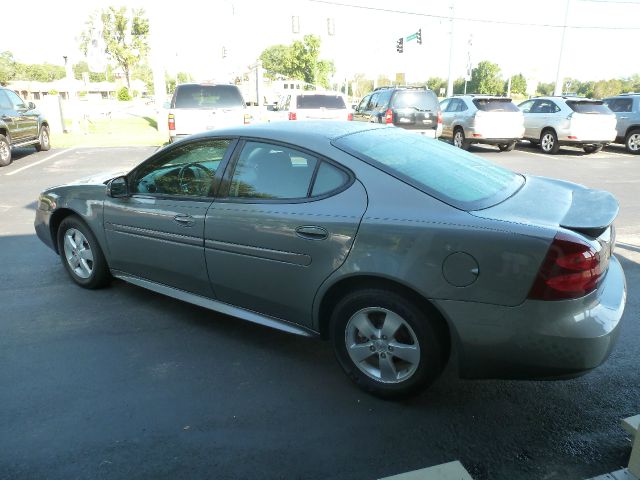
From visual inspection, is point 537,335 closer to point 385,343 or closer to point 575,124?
point 385,343

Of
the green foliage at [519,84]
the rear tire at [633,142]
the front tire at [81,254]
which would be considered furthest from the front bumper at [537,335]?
the green foliage at [519,84]

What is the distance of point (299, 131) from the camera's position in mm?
3340

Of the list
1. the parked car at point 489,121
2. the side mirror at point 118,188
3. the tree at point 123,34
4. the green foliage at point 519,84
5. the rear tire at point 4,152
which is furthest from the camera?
the green foliage at point 519,84

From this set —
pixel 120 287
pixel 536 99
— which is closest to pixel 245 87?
pixel 536 99

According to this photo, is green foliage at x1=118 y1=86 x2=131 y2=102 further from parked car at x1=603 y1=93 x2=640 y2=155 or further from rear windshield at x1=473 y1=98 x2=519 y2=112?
parked car at x1=603 y1=93 x2=640 y2=155

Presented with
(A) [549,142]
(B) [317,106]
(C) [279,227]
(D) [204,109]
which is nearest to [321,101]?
(B) [317,106]

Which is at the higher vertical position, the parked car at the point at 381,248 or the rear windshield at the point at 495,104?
the rear windshield at the point at 495,104

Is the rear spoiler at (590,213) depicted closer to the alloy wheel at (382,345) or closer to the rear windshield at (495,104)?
the alloy wheel at (382,345)

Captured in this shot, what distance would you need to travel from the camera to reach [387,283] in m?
2.75

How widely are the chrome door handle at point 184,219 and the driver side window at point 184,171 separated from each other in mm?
169

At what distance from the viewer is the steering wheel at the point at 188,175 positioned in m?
3.63

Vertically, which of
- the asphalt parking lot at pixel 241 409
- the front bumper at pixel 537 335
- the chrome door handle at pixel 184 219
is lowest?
the asphalt parking lot at pixel 241 409

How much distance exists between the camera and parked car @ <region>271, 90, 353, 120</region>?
13.4m

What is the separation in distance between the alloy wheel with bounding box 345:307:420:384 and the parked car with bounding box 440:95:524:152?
41.4 ft
